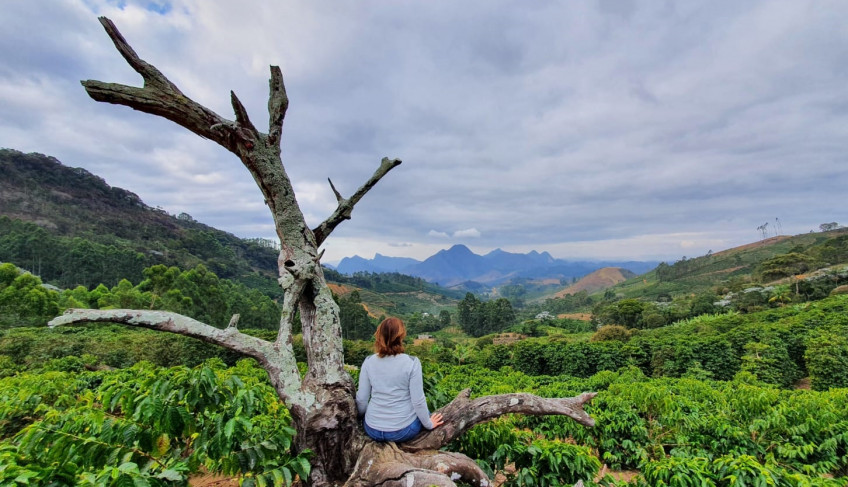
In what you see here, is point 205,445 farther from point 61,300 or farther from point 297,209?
point 61,300

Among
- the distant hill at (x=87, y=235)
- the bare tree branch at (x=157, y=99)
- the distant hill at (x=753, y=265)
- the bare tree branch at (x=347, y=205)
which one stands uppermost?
the distant hill at (x=87, y=235)

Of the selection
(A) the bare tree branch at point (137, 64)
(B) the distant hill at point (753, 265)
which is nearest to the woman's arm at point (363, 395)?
(A) the bare tree branch at point (137, 64)

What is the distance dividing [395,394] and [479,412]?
0.79m

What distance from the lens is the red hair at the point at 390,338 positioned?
9.95ft

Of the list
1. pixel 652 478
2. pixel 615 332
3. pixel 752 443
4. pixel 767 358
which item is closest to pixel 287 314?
pixel 652 478

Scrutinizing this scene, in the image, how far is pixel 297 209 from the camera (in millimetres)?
3615

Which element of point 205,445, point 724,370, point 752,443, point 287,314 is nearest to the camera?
point 205,445

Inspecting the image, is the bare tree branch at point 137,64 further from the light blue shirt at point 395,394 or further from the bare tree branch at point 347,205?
the light blue shirt at point 395,394

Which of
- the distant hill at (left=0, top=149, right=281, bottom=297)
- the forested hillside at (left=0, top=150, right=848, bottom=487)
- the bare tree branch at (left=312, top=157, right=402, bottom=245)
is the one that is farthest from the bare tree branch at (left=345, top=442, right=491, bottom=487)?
the distant hill at (left=0, top=149, right=281, bottom=297)

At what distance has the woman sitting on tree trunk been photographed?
2980 mm

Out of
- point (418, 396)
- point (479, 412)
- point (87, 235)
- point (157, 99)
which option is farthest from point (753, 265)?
point (87, 235)

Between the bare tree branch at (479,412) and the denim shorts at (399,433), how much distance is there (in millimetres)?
75

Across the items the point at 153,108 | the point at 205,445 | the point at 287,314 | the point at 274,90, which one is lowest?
the point at 205,445

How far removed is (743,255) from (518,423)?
122000mm
